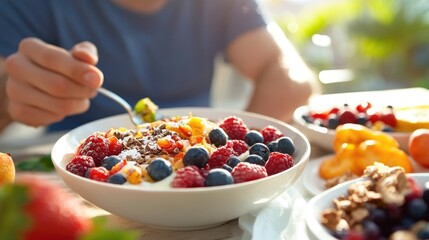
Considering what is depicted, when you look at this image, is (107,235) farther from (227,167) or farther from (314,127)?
(314,127)

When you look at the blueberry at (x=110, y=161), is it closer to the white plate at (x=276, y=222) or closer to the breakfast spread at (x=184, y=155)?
the breakfast spread at (x=184, y=155)

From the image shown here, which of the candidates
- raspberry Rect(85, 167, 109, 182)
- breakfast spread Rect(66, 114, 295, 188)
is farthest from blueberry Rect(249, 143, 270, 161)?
raspberry Rect(85, 167, 109, 182)

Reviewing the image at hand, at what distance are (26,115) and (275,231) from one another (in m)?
0.64

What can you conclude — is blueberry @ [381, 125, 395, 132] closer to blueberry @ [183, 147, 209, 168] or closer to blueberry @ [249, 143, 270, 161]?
blueberry @ [249, 143, 270, 161]

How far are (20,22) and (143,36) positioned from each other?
1.18 feet

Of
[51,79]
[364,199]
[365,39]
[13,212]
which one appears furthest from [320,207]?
[365,39]

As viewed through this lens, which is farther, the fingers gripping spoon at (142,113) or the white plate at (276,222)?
the fingers gripping spoon at (142,113)

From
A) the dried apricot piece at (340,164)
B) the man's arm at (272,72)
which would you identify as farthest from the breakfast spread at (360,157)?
the man's arm at (272,72)

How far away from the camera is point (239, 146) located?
0.78 meters

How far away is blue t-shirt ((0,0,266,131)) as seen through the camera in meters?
1.51

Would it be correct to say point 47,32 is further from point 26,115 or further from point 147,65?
point 26,115

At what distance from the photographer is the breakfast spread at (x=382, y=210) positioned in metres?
0.53

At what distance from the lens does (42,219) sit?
332mm

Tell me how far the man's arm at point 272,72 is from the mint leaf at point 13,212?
103 centimetres
